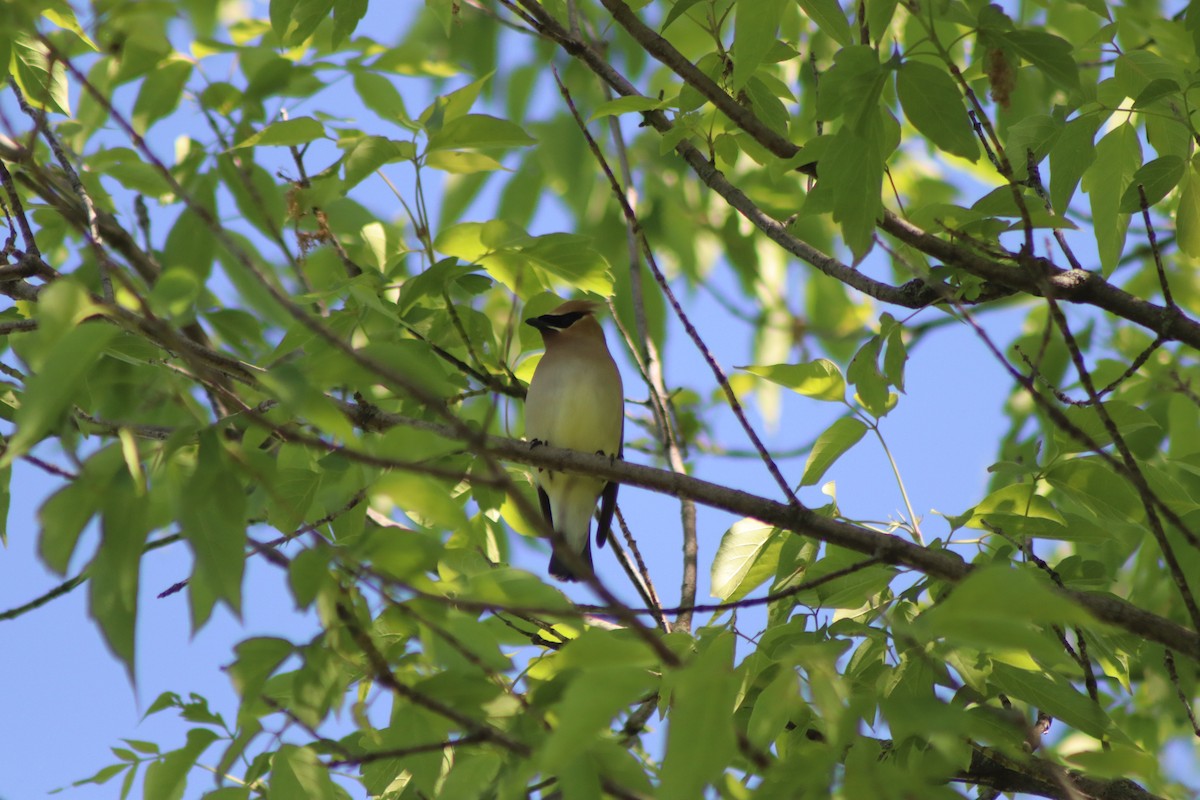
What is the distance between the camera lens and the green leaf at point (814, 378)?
3094mm

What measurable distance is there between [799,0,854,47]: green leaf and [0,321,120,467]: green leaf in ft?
6.04

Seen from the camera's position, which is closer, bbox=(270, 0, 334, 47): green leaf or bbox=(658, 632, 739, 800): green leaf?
bbox=(658, 632, 739, 800): green leaf

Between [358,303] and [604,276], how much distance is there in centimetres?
74

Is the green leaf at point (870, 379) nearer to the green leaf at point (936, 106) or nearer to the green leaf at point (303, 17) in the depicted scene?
the green leaf at point (936, 106)

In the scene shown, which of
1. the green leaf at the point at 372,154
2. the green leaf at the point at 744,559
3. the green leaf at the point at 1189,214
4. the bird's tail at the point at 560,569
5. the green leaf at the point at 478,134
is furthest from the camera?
the bird's tail at the point at 560,569

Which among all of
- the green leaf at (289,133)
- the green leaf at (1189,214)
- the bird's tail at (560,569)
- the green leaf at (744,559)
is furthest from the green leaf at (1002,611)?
the bird's tail at (560,569)

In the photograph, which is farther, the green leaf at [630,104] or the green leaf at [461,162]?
the green leaf at [461,162]

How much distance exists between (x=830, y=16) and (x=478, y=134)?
41.7 inches

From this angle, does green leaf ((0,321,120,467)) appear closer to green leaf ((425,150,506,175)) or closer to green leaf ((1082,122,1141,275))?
green leaf ((425,150,506,175))

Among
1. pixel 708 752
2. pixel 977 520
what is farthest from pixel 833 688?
pixel 977 520

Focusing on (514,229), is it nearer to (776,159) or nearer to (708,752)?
(776,159)

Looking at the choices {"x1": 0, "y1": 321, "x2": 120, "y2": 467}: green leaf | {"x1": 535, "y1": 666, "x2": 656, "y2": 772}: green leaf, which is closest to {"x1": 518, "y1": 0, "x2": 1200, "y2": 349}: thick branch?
{"x1": 535, "y1": 666, "x2": 656, "y2": 772}: green leaf

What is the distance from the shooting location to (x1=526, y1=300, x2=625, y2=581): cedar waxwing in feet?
18.5

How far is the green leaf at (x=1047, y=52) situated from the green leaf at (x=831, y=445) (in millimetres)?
1055
